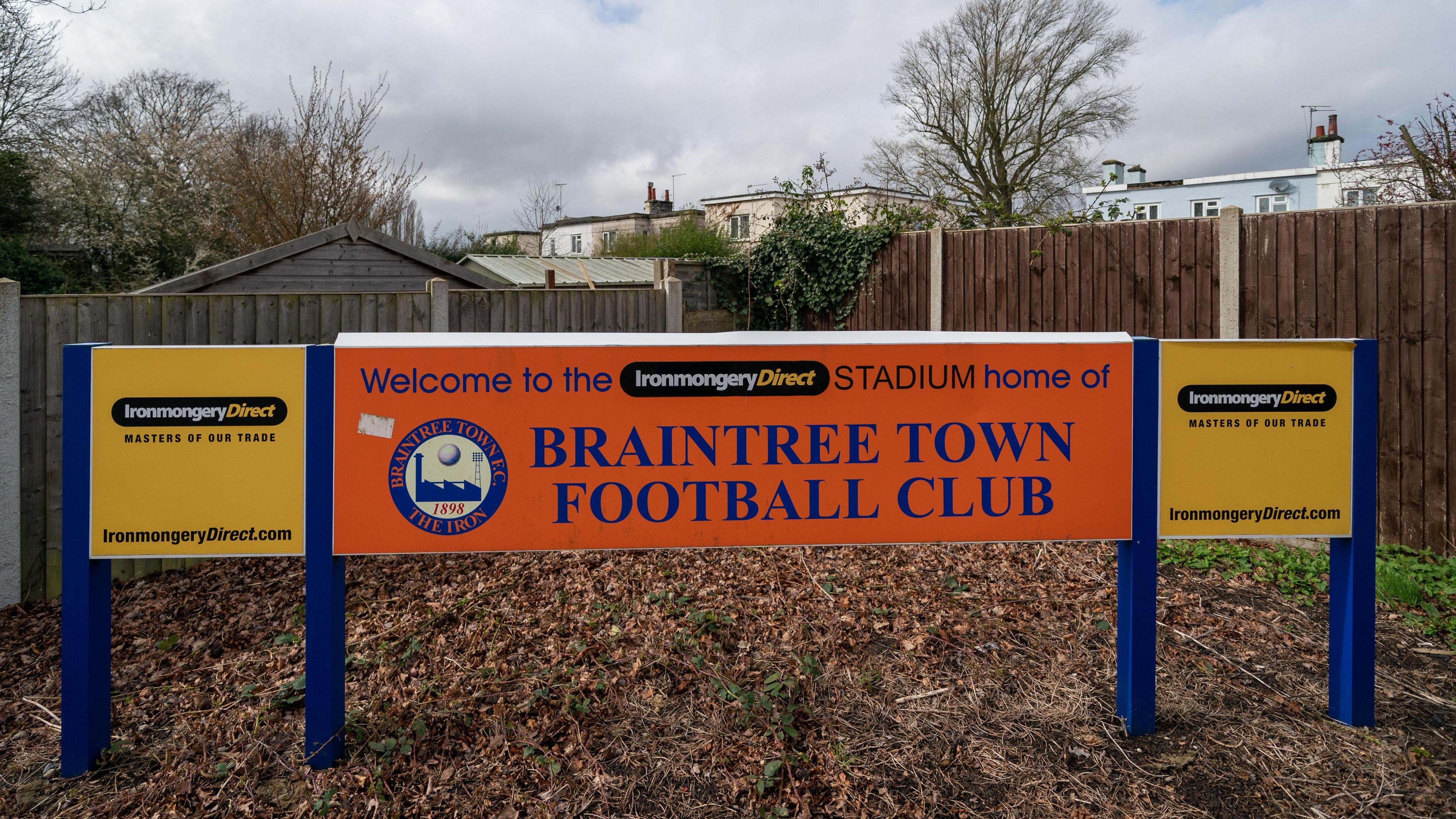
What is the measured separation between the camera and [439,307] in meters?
6.75

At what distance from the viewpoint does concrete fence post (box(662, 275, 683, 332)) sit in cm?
791

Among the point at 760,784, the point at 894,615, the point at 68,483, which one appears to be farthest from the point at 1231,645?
the point at 68,483

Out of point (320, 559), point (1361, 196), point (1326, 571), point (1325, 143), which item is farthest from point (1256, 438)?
point (1325, 143)

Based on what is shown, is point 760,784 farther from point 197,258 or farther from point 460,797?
point 197,258

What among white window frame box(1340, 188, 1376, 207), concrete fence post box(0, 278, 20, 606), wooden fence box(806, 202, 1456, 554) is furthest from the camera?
white window frame box(1340, 188, 1376, 207)

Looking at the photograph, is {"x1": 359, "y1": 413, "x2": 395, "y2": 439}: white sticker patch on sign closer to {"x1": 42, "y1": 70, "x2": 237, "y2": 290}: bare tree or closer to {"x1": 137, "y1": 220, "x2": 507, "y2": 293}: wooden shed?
{"x1": 137, "y1": 220, "x2": 507, "y2": 293}: wooden shed

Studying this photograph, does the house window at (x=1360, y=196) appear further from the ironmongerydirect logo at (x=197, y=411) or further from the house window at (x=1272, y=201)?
the house window at (x=1272, y=201)

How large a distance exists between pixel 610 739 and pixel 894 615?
1.71 metres

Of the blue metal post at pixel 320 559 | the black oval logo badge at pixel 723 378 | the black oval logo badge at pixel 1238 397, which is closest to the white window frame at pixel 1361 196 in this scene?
the black oval logo badge at pixel 1238 397

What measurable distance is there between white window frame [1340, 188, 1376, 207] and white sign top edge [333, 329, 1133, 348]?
1461 centimetres

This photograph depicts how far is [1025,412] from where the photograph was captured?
3465mm

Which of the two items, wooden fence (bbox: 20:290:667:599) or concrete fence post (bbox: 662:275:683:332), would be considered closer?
wooden fence (bbox: 20:290:667:599)

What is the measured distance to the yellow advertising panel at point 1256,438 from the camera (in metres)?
3.43

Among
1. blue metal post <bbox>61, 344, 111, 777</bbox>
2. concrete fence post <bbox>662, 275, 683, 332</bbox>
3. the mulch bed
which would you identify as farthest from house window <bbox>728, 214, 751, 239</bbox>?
blue metal post <bbox>61, 344, 111, 777</bbox>
